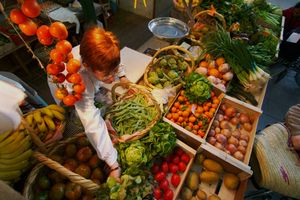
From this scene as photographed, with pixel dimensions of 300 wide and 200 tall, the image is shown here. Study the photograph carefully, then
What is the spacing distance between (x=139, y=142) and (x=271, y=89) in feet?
12.7

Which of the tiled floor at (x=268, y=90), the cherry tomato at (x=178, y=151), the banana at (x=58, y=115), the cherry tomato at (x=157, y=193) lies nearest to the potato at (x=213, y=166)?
the cherry tomato at (x=178, y=151)

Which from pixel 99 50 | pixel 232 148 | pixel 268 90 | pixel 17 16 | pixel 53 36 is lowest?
pixel 268 90

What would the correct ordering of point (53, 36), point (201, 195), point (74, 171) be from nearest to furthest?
point (53, 36), point (74, 171), point (201, 195)

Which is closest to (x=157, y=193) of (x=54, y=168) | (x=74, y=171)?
(x=74, y=171)

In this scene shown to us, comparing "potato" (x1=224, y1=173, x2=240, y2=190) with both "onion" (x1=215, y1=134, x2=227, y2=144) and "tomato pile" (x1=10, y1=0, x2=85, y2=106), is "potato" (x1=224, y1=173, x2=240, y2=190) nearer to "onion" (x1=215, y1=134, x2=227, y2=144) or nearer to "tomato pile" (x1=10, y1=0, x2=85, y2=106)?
"onion" (x1=215, y1=134, x2=227, y2=144)

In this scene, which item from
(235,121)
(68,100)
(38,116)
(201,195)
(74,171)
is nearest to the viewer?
(68,100)

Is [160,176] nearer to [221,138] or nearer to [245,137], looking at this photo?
[221,138]

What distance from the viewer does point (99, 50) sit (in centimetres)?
109

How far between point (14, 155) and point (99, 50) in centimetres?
110

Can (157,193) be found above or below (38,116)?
below

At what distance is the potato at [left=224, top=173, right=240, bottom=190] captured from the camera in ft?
5.12

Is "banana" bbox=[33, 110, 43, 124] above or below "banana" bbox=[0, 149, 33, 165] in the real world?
above

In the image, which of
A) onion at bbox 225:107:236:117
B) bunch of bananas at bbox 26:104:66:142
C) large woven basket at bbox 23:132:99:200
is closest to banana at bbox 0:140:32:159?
bunch of bananas at bbox 26:104:66:142

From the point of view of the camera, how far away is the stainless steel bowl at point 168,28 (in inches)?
76.1
